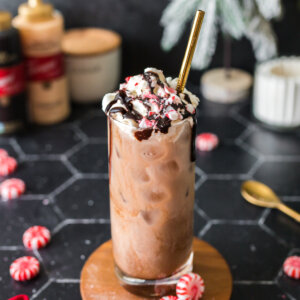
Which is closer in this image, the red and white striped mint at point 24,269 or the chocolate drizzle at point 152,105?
the chocolate drizzle at point 152,105

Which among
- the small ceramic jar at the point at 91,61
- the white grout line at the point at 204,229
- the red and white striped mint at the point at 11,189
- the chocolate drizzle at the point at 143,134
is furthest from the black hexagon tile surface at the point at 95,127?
the chocolate drizzle at the point at 143,134

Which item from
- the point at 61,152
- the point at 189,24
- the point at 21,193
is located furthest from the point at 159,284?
the point at 189,24

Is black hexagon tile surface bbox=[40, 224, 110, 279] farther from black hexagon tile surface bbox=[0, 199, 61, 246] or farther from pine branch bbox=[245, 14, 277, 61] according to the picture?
pine branch bbox=[245, 14, 277, 61]

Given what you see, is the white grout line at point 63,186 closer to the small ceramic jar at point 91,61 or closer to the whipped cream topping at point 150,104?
the small ceramic jar at point 91,61

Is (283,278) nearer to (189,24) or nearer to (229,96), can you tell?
(229,96)

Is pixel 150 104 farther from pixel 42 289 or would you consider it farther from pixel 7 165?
pixel 7 165

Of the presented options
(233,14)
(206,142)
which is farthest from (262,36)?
(206,142)

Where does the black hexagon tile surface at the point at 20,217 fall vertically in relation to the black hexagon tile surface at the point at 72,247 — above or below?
below
